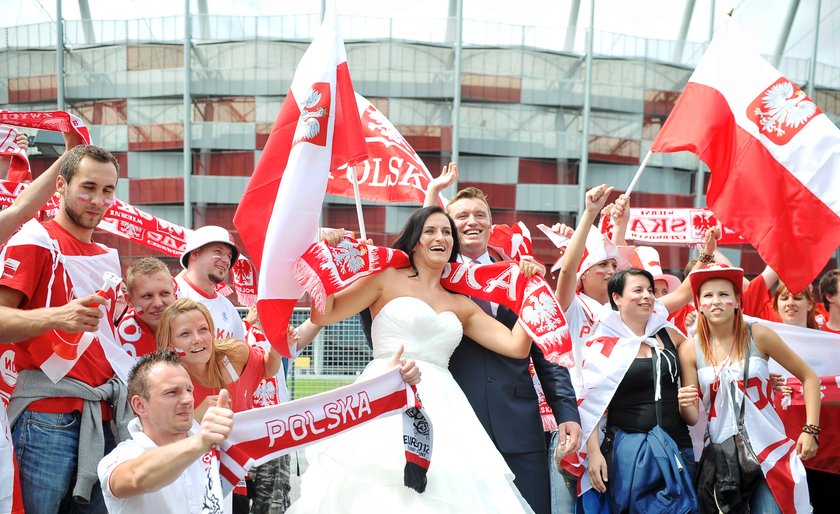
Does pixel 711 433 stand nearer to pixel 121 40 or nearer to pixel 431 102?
pixel 431 102

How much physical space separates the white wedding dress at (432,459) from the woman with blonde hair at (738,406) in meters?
1.65

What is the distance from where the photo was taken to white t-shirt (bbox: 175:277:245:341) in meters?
5.80

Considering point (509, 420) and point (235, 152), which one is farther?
point (235, 152)

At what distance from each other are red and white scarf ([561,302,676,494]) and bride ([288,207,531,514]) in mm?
1016

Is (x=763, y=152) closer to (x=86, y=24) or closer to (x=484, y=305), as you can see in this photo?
(x=484, y=305)

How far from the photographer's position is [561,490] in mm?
5402

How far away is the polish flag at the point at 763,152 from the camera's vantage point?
5.53m

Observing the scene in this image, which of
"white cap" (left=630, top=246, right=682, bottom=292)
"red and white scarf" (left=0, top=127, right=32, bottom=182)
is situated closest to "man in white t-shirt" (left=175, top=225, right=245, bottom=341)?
"red and white scarf" (left=0, top=127, right=32, bottom=182)

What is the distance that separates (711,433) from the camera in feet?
16.9

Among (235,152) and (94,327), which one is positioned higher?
(235,152)

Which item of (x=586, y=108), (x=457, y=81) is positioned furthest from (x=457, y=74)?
(x=586, y=108)

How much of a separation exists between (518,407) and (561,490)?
4.69 feet

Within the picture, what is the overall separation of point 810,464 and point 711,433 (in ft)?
4.61

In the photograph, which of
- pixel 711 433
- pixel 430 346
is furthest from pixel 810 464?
pixel 430 346
